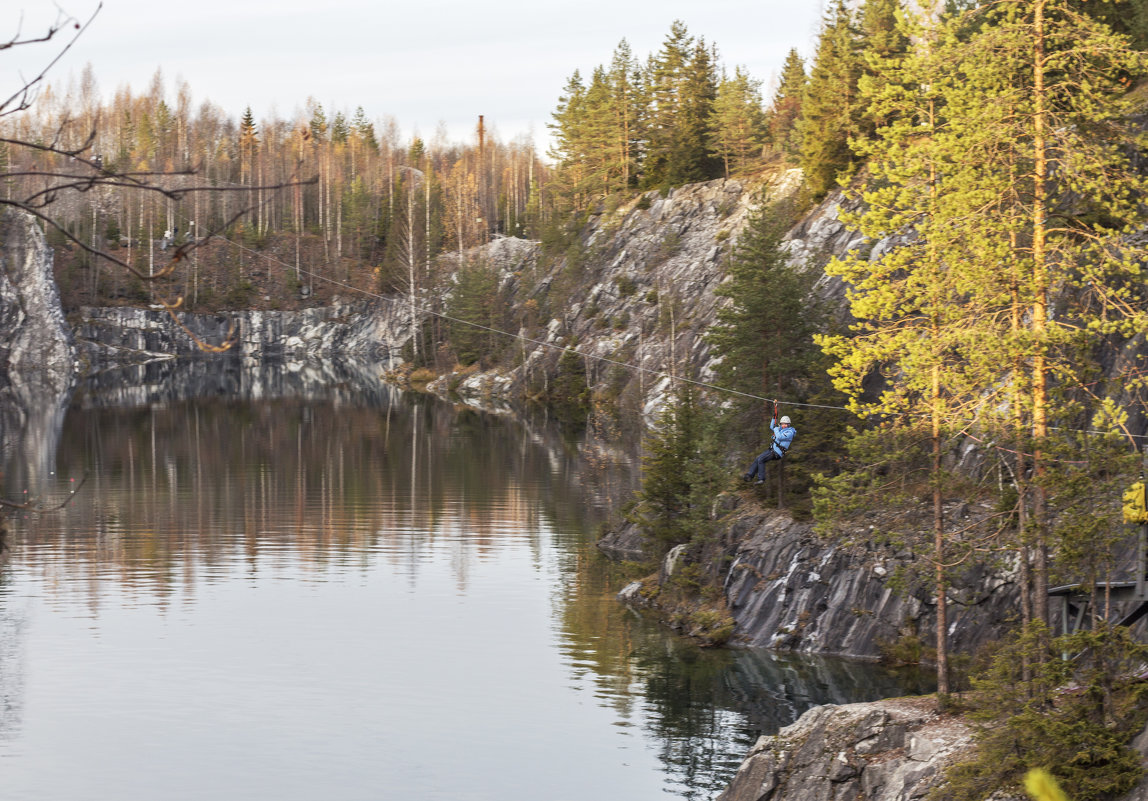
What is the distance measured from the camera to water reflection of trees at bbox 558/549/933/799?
1001 inches

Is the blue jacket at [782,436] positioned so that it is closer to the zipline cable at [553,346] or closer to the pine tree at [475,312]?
the zipline cable at [553,346]

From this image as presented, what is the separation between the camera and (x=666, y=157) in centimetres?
9856

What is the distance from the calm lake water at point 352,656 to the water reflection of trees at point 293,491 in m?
0.23

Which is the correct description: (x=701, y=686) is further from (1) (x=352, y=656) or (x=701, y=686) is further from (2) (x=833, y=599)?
(1) (x=352, y=656)

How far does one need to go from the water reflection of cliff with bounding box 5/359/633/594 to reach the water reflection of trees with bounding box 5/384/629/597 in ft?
0.35

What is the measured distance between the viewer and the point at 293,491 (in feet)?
182

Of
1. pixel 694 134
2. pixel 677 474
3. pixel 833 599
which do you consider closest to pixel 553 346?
pixel 694 134

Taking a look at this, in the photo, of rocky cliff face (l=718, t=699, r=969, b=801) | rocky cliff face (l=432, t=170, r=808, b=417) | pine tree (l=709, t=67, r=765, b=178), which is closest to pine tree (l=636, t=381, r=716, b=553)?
rocky cliff face (l=718, t=699, r=969, b=801)

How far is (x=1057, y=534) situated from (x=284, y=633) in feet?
73.7

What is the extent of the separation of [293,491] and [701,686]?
101 ft

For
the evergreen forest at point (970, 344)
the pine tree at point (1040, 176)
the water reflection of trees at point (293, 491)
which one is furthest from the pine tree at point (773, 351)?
the pine tree at point (1040, 176)

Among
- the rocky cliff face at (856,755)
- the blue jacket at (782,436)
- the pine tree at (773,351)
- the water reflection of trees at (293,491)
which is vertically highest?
the pine tree at (773,351)

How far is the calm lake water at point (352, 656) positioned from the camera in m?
23.8

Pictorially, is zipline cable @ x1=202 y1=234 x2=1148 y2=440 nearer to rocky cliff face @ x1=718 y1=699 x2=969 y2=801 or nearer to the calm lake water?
rocky cliff face @ x1=718 y1=699 x2=969 y2=801
